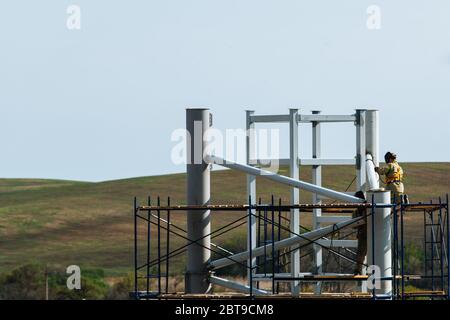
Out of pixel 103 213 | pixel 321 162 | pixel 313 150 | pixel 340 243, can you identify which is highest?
pixel 313 150

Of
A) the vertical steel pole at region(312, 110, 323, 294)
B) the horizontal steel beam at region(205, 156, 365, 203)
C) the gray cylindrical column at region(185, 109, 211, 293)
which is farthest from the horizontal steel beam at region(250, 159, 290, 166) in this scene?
the gray cylindrical column at region(185, 109, 211, 293)

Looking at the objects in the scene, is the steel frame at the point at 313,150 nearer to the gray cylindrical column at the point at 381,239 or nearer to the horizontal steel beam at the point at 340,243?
the horizontal steel beam at the point at 340,243

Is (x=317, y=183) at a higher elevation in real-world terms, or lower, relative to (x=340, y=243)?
higher

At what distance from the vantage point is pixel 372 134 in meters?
46.7

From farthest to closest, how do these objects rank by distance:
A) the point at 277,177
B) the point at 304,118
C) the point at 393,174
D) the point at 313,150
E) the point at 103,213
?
the point at 103,213, the point at 313,150, the point at 304,118, the point at 277,177, the point at 393,174

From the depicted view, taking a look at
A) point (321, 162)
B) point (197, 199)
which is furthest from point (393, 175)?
point (197, 199)

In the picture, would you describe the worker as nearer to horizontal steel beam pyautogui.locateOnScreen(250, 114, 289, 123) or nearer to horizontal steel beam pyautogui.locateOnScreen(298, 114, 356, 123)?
horizontal steel beam pyautogui.locateOnScreen(298, 114, 356, 123)

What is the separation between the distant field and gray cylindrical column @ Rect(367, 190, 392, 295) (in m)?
79.2

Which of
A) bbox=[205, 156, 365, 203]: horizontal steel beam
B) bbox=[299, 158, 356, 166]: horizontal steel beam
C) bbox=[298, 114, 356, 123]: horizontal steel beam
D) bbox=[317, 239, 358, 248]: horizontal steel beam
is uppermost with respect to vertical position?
bbox=[298, 114, 356, 123]: horizontal steel beam

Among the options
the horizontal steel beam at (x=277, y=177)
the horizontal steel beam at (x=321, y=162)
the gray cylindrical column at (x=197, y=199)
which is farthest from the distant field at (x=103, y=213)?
the gray cylindrical column at (x=197, y=199)

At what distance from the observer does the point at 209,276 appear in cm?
4284

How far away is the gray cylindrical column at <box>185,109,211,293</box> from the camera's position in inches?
1684

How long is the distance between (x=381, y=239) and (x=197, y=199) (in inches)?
236

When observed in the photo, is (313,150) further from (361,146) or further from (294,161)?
(361,146)
